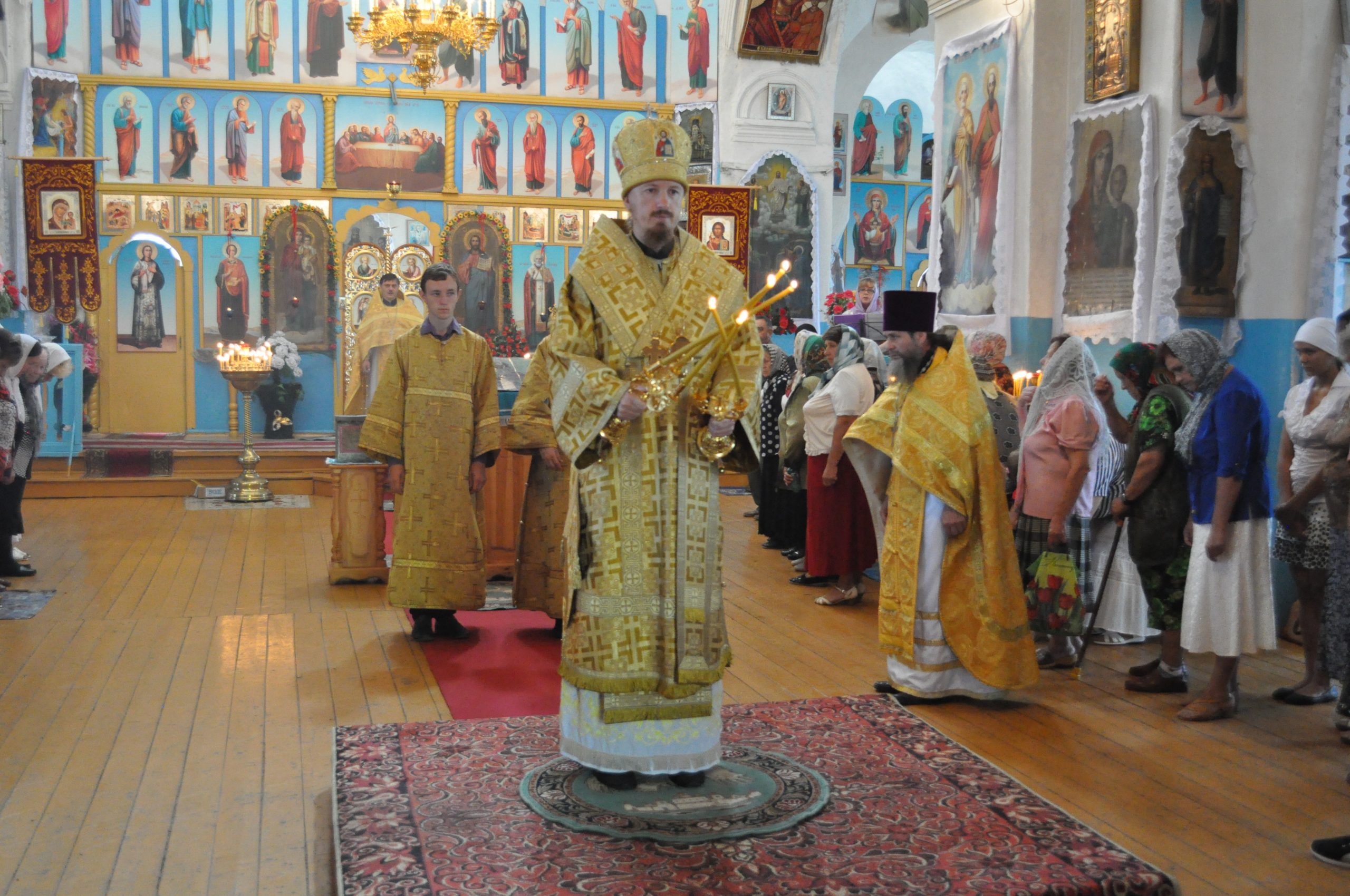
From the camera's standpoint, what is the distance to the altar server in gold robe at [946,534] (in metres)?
4.85

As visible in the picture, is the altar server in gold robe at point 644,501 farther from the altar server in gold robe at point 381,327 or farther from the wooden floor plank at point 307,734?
the altar server in gold robe at point 381,327

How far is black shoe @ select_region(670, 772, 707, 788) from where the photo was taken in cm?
383

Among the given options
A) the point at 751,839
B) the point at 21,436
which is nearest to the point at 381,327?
the point at 21,436

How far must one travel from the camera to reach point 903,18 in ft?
56.7

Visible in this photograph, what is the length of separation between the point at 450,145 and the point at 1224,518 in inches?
487

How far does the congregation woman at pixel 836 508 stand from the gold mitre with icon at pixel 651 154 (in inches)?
139

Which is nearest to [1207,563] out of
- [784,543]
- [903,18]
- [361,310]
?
[784,543]

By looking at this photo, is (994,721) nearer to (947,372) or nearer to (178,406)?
(947,372)

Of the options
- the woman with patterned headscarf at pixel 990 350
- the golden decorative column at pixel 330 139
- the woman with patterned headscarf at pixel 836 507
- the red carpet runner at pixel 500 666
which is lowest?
the red carpet runner at pixel 500 666

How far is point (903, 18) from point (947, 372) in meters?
13.8

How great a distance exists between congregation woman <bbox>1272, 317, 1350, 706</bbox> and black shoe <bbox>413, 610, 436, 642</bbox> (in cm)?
392

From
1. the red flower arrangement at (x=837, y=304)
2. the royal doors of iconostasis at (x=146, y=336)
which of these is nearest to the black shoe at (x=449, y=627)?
the red flower arrangement at (x=837, y=304)

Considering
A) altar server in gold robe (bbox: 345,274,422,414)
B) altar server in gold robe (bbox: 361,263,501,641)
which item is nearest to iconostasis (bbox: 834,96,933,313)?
altar server in gold robe (bbox: 345,274,422,414)

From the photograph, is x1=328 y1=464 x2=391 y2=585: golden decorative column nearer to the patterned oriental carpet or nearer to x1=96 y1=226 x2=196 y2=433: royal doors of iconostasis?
the patterned oriental carpet
